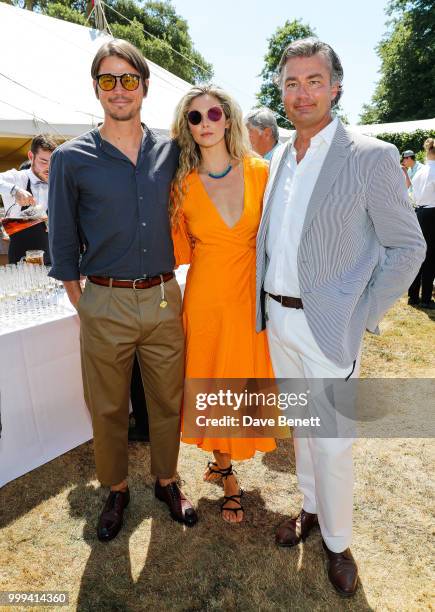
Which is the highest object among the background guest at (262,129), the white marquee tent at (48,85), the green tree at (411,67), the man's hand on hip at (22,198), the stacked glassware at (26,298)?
the green tree at (411,67)

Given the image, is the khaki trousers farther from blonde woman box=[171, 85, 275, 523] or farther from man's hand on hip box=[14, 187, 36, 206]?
man's hand on hip box=[14, 187, 36, 206]

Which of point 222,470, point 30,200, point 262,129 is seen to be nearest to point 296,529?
point 222,470

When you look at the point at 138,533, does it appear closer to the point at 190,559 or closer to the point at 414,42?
the point at 190,559

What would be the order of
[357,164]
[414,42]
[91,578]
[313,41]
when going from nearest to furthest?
[357,164], [313,41], [91,578], [414,42]

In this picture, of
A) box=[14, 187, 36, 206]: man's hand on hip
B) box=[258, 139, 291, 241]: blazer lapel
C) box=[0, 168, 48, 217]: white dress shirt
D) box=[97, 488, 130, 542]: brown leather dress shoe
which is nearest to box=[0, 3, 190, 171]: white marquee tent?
box=[0, 168, 48, 217]: white dress shirt

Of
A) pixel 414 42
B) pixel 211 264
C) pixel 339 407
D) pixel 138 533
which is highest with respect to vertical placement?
pixel 414 42

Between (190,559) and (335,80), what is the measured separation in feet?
6.90

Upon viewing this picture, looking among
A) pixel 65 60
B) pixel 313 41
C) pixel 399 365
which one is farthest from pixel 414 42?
pixel 313 41

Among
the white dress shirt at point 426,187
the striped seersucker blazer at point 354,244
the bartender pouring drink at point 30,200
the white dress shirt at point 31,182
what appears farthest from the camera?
the white dress shirt at point 426,187

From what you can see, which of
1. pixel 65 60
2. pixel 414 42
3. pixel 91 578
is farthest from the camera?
pixel 414 42

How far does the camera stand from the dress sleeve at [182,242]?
2056 mm

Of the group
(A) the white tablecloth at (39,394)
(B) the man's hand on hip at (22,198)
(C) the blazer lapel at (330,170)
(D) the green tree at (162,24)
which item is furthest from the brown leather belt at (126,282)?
(D) the green tree at (162,24)

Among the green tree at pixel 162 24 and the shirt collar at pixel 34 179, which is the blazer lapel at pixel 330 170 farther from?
the green tree at pixel 162 24

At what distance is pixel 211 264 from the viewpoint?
78.3 inches
